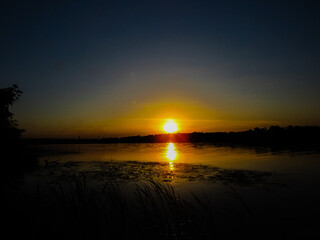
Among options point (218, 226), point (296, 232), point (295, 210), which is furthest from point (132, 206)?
point (295, 210)

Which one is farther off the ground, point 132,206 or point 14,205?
point 14,205

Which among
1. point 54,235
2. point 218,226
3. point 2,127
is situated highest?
point 2,127

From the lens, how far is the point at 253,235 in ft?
31.8

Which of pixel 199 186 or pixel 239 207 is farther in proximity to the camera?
pixel 199 186

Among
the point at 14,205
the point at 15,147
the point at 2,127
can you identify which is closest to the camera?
the point at 14,205

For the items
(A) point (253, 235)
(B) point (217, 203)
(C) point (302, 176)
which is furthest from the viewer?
(C) point (302, 176)

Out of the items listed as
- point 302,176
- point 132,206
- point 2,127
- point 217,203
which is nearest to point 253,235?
point 217,203

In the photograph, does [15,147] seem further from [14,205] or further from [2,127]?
[14,205]

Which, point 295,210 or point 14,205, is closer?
point 14,205

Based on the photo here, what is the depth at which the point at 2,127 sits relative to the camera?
26672mm

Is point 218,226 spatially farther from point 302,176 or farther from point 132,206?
point 302,176

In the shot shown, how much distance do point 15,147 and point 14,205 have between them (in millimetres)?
23809

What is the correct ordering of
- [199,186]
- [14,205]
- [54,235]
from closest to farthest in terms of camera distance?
[54,235] → [14,205] → [199,186]

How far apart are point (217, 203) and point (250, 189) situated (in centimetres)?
469
